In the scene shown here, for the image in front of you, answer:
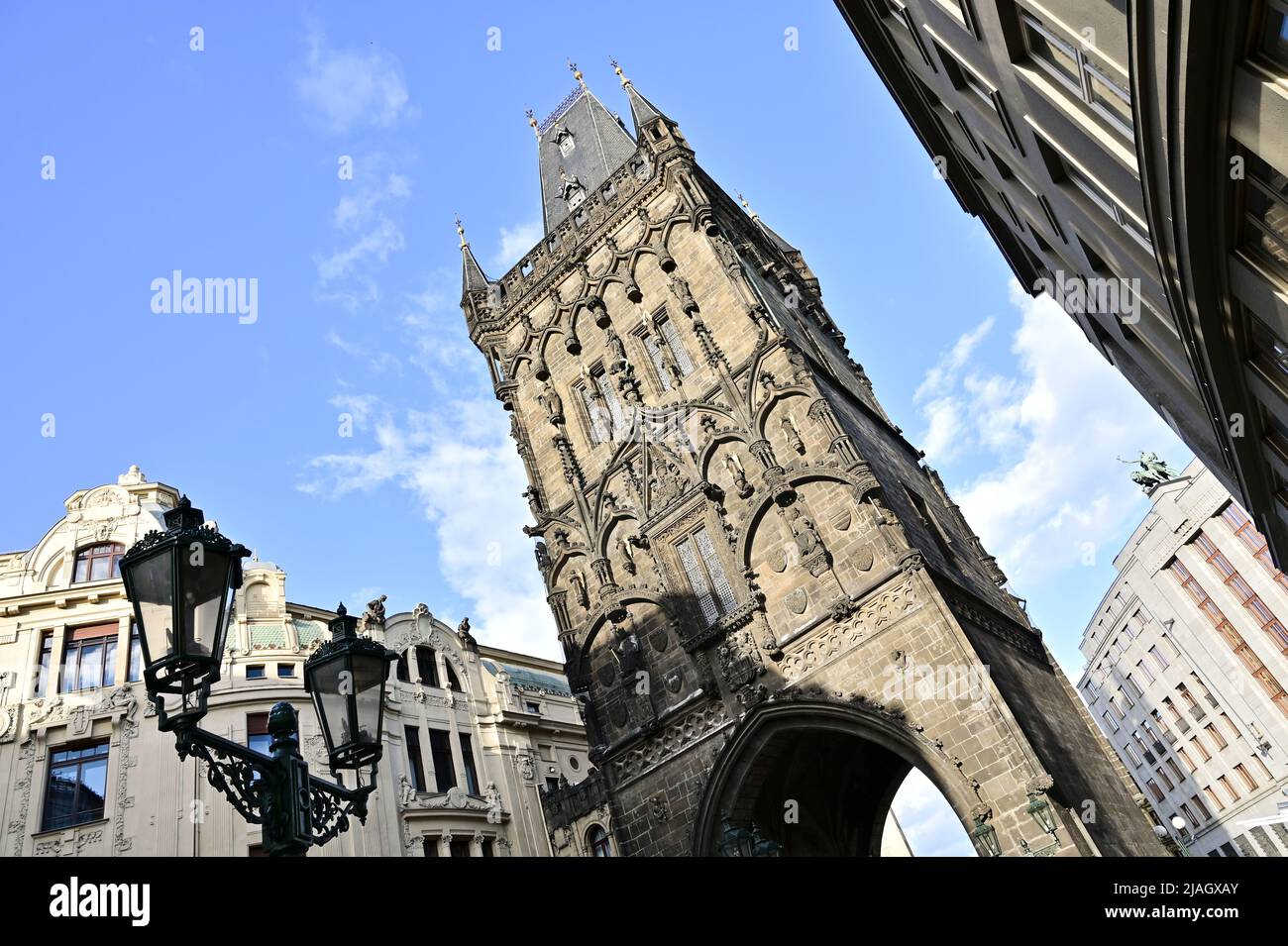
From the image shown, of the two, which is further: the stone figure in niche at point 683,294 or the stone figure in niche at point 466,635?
the stone figure in niche at point 466,635

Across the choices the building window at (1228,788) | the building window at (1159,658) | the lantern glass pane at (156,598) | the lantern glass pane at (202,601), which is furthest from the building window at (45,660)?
the building window at (1159,658)

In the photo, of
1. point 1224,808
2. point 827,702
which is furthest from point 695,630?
point 1224,808

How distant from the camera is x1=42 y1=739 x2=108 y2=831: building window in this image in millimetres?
21422

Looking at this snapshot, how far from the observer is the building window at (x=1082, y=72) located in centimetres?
855

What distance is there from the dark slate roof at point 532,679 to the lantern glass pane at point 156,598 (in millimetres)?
26662

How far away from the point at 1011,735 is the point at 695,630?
736 cm

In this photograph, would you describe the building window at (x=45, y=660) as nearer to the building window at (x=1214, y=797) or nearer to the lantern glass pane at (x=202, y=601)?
the lantern glass pane at (x=202, y=601)

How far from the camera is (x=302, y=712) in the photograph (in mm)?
24484

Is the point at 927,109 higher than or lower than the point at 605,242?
lower

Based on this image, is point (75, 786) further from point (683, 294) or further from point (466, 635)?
point (683, 294)

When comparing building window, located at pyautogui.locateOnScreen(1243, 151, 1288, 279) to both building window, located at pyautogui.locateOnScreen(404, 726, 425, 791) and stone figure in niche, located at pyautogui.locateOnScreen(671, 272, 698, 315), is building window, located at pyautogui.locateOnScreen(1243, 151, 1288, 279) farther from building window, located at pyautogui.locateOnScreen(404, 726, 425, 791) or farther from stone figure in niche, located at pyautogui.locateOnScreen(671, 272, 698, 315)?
building window, located at pyautogui.locateOnScreen(404, 726, 425, 791)

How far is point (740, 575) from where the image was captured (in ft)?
67.9
